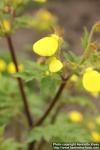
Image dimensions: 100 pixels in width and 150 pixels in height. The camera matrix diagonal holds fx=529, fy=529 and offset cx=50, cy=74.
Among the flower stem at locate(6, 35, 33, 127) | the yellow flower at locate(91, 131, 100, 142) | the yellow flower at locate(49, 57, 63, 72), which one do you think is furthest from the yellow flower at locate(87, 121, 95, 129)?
the yellow flower at locate(49, 57, 63, 72)

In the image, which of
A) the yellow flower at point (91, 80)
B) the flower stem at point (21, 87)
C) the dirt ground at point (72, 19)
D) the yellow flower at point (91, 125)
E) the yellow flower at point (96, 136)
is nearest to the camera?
the yellow flower at point (91, 80)

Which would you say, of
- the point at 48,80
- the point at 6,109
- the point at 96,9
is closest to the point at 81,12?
the point at 96,9

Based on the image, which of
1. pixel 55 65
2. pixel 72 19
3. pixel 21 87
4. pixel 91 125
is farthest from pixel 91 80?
pixel 72 19

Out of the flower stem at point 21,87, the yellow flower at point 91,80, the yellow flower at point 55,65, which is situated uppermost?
the yellow flower at point 55,65

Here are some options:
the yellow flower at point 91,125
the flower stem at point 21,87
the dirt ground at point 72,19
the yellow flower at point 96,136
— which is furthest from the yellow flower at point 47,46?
the dirt ground at point 72,19

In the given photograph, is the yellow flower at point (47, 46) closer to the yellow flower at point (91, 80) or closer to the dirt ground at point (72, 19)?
the yellow flower at point (91, 80)

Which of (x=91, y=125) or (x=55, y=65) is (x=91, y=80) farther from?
(x=91, y=125)

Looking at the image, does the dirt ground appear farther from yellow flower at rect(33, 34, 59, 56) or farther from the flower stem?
yellow flower at rect(33, 34, 59, 56)
